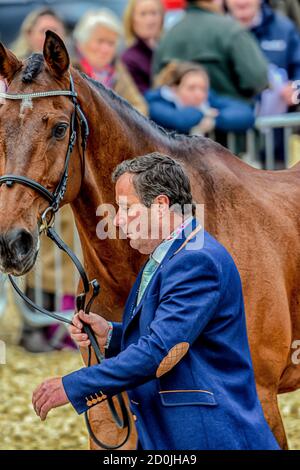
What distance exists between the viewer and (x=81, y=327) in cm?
355

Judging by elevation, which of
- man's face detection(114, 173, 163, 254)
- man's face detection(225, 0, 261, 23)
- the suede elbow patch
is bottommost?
the suede elbow patch

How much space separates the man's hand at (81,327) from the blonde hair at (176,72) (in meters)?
3.32

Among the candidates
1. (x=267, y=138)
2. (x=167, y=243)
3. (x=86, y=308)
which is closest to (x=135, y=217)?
(x=167, y=243)

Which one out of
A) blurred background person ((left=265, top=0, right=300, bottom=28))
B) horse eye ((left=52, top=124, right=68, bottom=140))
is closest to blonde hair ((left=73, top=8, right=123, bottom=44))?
blurred background person ((left=265, top=0, right=300, bottom=28))

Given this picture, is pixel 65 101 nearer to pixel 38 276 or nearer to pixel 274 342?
pixel 274 342

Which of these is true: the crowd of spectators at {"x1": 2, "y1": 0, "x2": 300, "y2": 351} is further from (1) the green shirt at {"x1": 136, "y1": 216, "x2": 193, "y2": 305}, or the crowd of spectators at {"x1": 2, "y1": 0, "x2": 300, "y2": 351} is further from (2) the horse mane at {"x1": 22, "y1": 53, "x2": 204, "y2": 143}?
(1) the green shirt at {"x1": 136, "y1": 216, "x2": 193, "y2": 305}

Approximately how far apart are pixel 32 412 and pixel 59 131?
10.5ft

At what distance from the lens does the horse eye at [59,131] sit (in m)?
3.82

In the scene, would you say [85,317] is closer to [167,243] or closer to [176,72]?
[167,243]

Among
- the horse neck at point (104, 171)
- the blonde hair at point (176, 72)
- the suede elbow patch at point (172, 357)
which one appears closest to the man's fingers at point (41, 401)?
the suede elbow patch at point (172, 357)

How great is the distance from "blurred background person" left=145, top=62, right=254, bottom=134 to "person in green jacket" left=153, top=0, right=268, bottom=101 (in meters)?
0.25

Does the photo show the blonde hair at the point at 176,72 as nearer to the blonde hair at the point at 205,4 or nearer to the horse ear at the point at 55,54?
the blonde hair at the point at 205,4

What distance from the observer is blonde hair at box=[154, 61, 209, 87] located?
A: 6637mm

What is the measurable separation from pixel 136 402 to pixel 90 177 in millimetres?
1079
